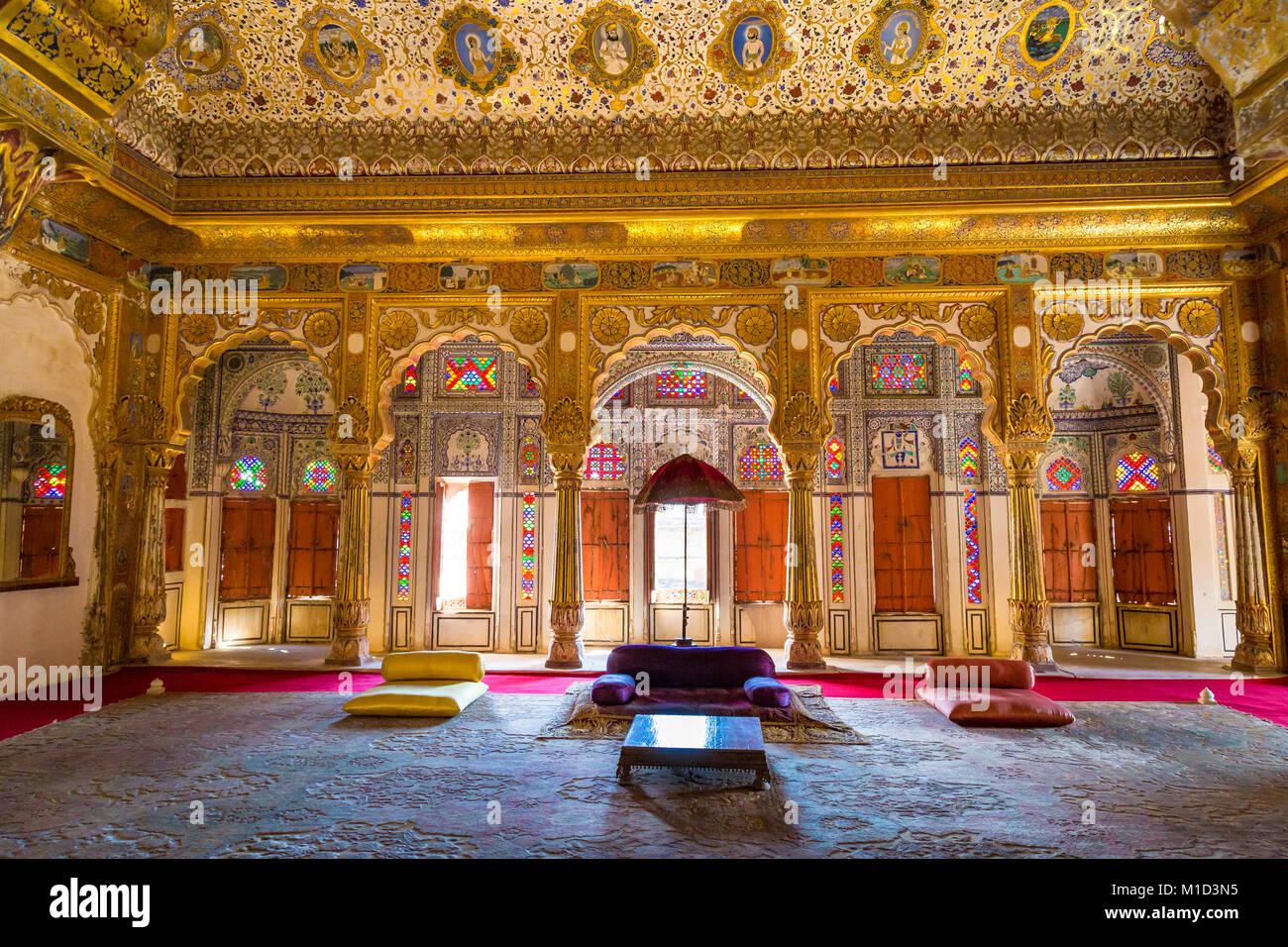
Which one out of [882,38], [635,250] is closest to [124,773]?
[635,250]

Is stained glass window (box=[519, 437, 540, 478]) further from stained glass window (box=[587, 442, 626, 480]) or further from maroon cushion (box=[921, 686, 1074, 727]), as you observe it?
maroon cushion (box=[921, 686, 1074, 727])

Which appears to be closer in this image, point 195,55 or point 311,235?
point 195,55

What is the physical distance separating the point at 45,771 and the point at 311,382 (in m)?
8.45

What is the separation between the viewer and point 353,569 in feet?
33.2

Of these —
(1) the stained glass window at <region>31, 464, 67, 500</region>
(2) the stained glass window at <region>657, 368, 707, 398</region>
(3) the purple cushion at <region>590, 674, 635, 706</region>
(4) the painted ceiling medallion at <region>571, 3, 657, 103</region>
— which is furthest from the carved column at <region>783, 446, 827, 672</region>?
(1) the stained glass window at <region>31, 464, 67, 500</region>

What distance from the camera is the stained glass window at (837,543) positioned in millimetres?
12039

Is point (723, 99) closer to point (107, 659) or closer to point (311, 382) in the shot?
point (311, 382)

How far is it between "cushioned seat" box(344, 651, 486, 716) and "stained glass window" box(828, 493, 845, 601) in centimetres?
616

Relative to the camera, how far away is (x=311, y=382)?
509 inches

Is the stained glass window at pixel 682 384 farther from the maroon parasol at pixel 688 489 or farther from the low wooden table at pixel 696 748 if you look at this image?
the low wooden table at pixel 696 748

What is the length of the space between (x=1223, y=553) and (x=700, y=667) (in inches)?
348

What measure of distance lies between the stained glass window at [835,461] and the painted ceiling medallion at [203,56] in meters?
9.57

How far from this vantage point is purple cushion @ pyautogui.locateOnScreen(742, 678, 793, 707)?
22.1 feet
